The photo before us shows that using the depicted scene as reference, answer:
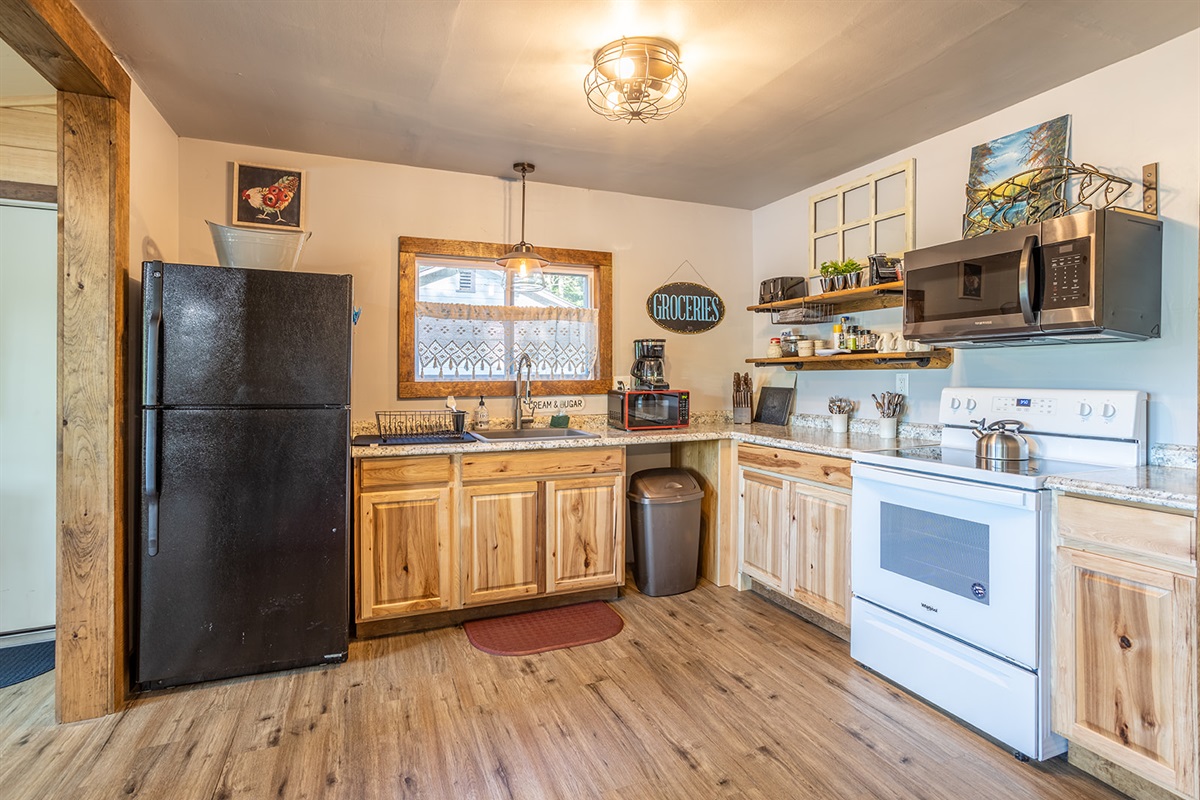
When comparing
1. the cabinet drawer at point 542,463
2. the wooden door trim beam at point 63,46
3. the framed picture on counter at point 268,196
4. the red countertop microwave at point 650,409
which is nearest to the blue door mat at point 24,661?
the cabinet drawer at point 542,463

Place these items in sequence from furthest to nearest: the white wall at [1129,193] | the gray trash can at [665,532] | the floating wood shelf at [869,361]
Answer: the gray trash can at [665,532], the floating wood shelf at [869,361], the white wall at [1129,193]

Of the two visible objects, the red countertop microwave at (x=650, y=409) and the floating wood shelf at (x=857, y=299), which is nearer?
the floating wood shelf at (x=857, y=299)

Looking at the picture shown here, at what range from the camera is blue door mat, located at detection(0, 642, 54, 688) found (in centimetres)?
239

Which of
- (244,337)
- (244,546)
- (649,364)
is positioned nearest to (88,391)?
(244,337)

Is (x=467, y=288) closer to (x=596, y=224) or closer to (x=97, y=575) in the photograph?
(x=596, y=224)

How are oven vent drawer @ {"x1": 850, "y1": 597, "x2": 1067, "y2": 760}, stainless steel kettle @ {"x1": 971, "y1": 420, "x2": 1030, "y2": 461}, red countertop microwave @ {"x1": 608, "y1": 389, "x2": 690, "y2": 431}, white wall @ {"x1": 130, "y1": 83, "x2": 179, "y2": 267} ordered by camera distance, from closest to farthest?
oven vent drawer @ {"x1": 850, "y1": 597, "x2": 1067, "y2": 760}
stainless steel kettle @ {"x1": 971, "y1": 420, "x2": 1030, "y2": 461}
white wall @ {"x1": 130, "y1": 83, "x2": 179, "y2": 267}
red countertop microwave @ {"x1": 608, "y1": 389, "x2": 690, "y2": 431}

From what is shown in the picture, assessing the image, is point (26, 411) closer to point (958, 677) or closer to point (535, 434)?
point (535, 434)

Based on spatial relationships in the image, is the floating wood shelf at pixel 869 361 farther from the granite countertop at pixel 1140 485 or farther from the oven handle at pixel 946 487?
the granite countertop at pixel 1140 485

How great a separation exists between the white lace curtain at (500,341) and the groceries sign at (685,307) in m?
0.47

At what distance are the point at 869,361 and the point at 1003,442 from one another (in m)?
1.02

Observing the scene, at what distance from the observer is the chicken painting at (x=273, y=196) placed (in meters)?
3.06

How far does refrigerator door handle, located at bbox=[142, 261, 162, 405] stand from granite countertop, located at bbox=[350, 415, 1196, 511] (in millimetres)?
788

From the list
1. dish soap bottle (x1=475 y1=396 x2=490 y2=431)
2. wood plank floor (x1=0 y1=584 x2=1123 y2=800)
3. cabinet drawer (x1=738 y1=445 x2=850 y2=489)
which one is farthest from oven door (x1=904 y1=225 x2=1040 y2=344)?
dish soap bottle (x1=475 y1=396 x2=490 y2=431)

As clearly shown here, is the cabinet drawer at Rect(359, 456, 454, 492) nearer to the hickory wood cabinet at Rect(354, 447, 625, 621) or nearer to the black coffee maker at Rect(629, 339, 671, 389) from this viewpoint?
the hickory wood cabinet at Rect(354, 447, 625, 621)
